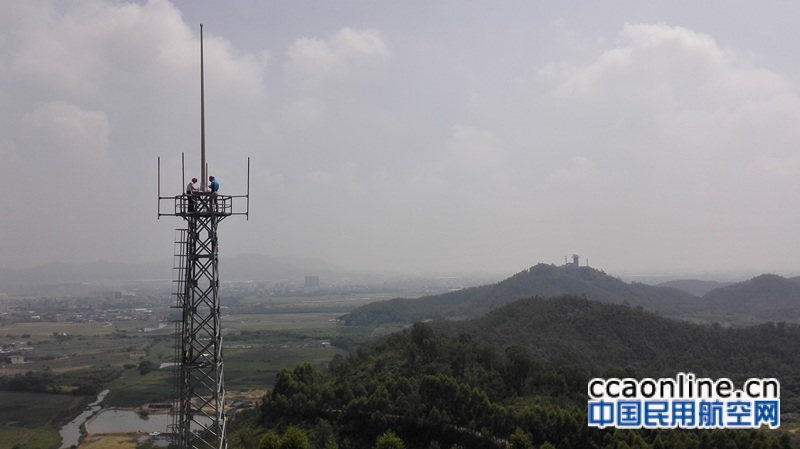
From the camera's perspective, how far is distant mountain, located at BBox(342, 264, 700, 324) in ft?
387

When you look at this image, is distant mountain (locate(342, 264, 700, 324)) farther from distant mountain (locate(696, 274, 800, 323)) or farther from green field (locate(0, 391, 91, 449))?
green field (locate(0, 391, 91, 449))

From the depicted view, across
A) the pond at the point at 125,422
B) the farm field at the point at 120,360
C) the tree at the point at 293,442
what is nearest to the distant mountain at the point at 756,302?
the farm field at the point at 120,360

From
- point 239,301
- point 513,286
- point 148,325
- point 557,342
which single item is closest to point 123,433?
point 557,342

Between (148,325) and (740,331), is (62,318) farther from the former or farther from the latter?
(740,331)

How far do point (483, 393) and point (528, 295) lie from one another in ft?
313

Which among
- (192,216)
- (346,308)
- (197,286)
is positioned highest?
(192,216)

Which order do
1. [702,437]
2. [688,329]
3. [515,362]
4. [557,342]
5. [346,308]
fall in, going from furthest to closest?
[346,308] < [688,329] < [557,342] < [515,362] < [702,437]

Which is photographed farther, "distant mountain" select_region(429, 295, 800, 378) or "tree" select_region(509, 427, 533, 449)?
"distant mountain" select_region(429, 295, 800, 378)

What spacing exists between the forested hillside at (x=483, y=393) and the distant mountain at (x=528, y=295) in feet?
215

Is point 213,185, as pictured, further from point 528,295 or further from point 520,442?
point 528,295

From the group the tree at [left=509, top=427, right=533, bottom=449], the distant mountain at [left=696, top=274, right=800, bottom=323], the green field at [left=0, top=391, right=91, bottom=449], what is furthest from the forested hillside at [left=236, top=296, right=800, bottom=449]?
the distant mountain at [left=696, top=274, right=800, bottom=323]

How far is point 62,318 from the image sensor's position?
5197 inches

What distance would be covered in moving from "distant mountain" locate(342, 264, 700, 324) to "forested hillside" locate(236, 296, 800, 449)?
65.5 metres

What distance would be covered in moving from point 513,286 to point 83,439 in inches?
3910
